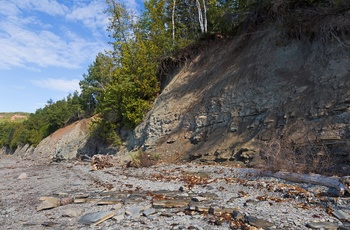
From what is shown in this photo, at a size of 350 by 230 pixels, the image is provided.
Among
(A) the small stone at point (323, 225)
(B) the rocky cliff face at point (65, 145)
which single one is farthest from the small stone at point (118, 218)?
(B) the rocky cliff face at point (65, 145)

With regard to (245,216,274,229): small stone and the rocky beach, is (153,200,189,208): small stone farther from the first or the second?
(245,216,274,229): small stone

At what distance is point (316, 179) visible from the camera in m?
6.59

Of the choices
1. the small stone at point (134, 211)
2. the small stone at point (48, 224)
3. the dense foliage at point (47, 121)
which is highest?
the dense foliage at point (47, 121)

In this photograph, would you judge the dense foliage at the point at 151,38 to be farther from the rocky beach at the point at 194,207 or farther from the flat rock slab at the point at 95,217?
the flat rock slab at the point at 95,217

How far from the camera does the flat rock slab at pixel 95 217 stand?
17.6ft

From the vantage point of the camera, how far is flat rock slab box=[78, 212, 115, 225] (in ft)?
17.6

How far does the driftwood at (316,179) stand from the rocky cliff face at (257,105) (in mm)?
815

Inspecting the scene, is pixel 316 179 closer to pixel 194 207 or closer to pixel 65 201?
pixel 194 207

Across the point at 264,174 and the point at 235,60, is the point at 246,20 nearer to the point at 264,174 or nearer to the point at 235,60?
the point at 235,60

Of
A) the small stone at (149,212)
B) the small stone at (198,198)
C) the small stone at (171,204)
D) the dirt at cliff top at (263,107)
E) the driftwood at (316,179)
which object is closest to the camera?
the small stone at (149,212)

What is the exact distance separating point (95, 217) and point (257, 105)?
9.03 m

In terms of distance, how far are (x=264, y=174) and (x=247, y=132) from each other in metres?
4.04

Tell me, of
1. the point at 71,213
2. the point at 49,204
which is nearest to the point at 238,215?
the point at 71,213

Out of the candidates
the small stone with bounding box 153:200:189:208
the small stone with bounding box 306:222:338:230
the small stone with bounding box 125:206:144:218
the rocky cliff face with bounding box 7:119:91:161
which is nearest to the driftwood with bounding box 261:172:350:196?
the small stone with bounding box 306:222:338:230
